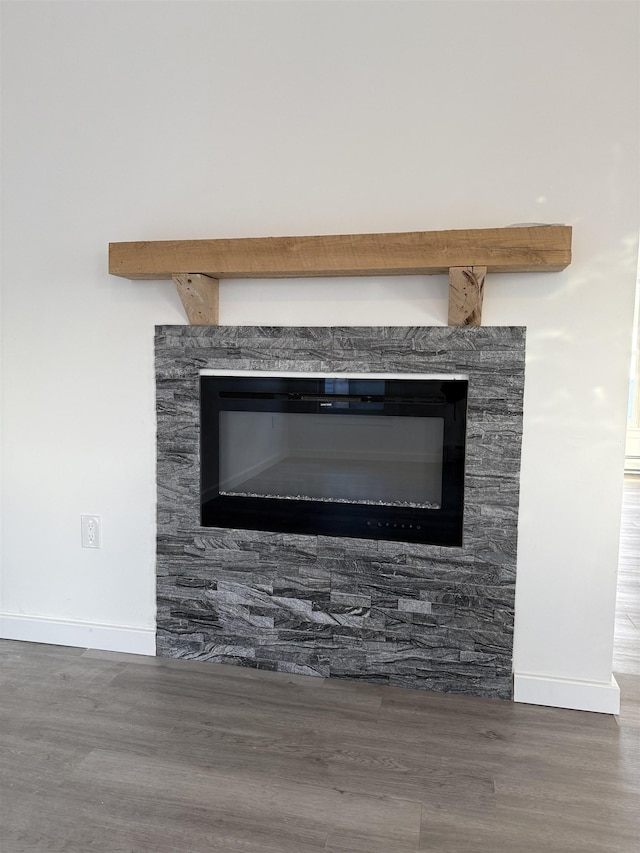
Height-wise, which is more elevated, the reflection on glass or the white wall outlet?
the reflection on glass

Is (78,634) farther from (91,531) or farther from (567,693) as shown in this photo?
(567,693)

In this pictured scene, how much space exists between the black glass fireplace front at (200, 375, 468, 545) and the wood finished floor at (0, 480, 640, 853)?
0.55 m

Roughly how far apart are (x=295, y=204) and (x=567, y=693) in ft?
5.95

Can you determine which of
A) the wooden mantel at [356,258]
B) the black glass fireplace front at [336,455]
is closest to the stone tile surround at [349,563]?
the black glass fireplace front at [336,455]

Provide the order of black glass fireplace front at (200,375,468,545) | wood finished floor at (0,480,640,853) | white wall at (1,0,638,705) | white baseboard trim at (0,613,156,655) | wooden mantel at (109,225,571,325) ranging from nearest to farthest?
wood finished floor at (0,480,640,853) → wooden mantel at (109,225,571,325) → white wall at (1,0,638,705) → black glass fireplace front at (200,375,468,545) → white baseboard trim at (0,613,156,655)

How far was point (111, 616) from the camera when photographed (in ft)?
8.06

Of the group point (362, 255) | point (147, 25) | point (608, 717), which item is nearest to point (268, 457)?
point (362, 255)

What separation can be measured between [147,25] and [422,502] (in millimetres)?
1886

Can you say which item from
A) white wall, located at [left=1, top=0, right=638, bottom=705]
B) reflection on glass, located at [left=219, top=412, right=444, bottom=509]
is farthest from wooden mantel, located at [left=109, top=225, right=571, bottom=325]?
reflection on glass, located at [left=219, top=412, right=444, bottom=509]

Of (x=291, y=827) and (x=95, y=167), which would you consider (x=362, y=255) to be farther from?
(x=291, y=827)

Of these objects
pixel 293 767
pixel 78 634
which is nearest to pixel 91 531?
pixel 78 634

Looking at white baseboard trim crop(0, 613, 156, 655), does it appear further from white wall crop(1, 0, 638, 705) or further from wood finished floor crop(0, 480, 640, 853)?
wood finished floor crop(0, 480, 640, 853)

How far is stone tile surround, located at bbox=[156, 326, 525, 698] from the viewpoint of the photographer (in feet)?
6.86

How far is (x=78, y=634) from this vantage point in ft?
8.12
